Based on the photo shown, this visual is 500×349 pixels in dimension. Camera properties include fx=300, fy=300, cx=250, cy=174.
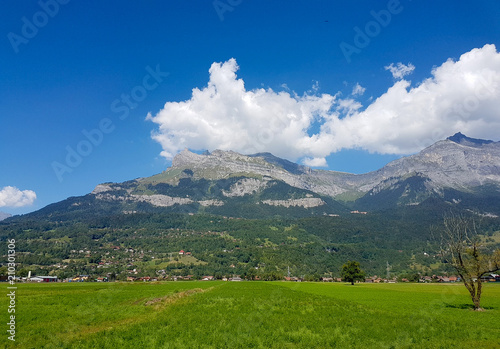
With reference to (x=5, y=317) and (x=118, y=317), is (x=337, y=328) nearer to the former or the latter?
(x=118, y=317)

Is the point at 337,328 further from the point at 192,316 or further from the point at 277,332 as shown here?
the point at 192,316

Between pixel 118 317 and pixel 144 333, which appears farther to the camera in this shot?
pixel 118 317

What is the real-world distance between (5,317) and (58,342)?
46.7ft

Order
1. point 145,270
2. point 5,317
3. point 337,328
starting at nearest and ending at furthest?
point 337,328 < point 5,317 < point 145,270

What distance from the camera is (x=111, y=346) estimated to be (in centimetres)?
→ 1756

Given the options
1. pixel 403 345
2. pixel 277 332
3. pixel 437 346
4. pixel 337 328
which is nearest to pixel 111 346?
pixel 277 332

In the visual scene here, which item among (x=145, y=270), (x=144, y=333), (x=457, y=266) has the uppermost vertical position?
(x=457, y=266)

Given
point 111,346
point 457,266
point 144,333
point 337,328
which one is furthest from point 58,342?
point 457,266

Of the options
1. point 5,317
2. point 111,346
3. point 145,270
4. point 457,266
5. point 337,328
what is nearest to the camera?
point 111,346

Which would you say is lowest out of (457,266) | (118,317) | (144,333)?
(118,317)

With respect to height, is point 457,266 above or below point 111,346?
above

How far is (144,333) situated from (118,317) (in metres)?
10.4

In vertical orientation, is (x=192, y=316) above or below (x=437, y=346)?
below

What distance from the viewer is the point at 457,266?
3744 centimetres
